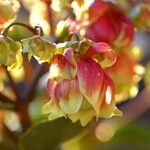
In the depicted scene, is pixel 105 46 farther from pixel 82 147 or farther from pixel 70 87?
pixel 82 147

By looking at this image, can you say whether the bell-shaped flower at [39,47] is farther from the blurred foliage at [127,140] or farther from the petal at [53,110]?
the blurred foliage at [127,140]

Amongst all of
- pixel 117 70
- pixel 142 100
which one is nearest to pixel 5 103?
pixel 117 70

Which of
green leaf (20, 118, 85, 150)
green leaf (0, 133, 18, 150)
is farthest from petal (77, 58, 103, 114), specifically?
green leaf (0, 133, 18, 150)

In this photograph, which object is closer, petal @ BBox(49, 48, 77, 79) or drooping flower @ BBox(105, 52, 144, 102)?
petal @ BBox(49, 48, 77, 79)

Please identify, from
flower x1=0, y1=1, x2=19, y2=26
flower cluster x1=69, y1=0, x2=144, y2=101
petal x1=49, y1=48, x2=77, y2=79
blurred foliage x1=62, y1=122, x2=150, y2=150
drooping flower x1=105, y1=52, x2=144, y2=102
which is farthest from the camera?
blurred foliage x1=62, y1=122, x2=150, y2=150

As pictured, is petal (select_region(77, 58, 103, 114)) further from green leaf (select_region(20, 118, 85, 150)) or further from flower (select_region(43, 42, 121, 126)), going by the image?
green leaf (select_region(20, 118, 85, 150))

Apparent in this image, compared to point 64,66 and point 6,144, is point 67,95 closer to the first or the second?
point 64,66

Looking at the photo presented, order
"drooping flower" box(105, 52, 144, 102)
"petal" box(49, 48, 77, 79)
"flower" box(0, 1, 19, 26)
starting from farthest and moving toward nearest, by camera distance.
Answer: "drooping flower" box(105, 52, 144, 102)
"flower" box(0, 1, 19, 26)
"petal" box(49, 48, 77, 79)
